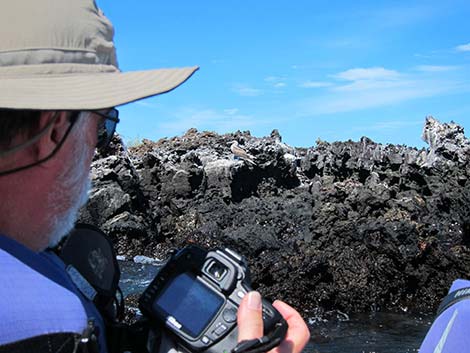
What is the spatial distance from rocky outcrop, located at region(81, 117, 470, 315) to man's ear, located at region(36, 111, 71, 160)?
8448 mm

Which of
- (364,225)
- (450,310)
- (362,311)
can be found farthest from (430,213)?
(450,310)

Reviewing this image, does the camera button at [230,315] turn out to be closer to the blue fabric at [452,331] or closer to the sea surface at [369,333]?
the blue fabric at [452,331]

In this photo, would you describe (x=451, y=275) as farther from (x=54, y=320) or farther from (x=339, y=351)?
(x=54, y=320)

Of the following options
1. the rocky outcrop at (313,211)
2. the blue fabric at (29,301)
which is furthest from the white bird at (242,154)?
the blue fabric at (29,301)

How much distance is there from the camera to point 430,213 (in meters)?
14.0

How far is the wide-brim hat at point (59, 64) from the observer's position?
1.05 m

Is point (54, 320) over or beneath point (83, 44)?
beneath

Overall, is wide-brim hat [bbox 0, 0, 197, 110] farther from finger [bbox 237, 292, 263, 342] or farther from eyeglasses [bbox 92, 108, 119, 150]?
finger [bbox 237, 292, 263, 342]

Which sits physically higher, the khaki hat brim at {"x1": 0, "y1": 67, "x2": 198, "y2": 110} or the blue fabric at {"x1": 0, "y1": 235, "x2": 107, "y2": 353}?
the khaki hat brim at {"x1": 0, "y1": 67, "x2": 198, "y2": 110}

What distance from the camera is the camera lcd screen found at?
137cm

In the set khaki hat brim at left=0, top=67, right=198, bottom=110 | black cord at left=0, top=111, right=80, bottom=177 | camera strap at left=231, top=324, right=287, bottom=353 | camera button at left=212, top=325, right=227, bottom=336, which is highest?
khaki hat brim at left=0, top=67, right=198, bottom=110

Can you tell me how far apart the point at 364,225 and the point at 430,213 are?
352cm

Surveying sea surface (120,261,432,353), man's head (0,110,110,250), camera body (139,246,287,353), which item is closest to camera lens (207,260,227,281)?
camera body (139,246,287,353)

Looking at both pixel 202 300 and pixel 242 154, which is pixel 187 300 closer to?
pixel 202 300
